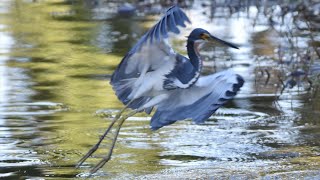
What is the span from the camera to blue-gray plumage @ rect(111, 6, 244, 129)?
638cm

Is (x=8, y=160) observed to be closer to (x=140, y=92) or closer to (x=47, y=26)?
(x=140, y=92)

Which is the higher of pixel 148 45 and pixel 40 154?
pixel 148 45

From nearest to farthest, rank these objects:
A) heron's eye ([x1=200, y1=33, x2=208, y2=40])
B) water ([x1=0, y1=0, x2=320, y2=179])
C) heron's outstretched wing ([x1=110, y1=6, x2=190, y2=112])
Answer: heron's outstretched wing ([x1=110, y1=6, x2=190, y2=112]), heron's eye ([x1=200, y1=33, x2=208, y2=40]), water ([x1=0, y1=0, x2=320, y2=179])

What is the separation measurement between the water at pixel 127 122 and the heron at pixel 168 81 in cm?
48

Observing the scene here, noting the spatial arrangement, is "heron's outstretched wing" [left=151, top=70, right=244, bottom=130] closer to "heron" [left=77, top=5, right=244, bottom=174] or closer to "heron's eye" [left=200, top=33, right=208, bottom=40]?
"heron" [left=77, top=5, right=244, bottom=174]

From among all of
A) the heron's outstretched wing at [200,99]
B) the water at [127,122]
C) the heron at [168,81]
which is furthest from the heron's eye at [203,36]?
the water at [127,122]

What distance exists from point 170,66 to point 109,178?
896 mm

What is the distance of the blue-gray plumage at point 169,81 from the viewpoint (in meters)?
6.38

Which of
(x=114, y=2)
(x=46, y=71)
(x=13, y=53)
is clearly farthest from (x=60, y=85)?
(x=114, y=2)

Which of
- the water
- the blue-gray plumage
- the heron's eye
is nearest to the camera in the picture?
the blue-gray plumage

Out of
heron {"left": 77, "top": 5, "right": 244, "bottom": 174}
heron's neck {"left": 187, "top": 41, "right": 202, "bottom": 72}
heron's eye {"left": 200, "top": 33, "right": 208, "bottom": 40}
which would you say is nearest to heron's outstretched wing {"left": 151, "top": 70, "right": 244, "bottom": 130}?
heron {"left": 77, "top": 5, "right": 244, "bottom": 174}

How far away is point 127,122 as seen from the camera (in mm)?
8656

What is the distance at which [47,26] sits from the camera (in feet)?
48.8

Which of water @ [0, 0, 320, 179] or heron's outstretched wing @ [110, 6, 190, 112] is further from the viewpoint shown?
water @ [0, 0, 320, 179]
